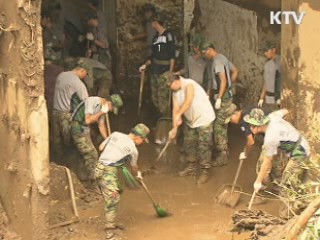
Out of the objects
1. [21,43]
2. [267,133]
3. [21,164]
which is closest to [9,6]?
[21,43]

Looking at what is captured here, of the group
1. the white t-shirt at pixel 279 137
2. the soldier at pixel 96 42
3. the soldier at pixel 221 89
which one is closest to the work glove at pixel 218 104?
the soldier at pixel 221 89

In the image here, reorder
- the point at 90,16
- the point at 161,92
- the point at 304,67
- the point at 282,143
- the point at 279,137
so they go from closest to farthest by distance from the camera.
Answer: the point at 279,137
the point at 282,143
the point at 304,67
the point at 161,92
the point at 90,16

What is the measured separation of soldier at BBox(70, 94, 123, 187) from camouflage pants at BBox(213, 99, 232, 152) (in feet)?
6.19

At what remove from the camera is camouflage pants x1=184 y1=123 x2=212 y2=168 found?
12.9 metres

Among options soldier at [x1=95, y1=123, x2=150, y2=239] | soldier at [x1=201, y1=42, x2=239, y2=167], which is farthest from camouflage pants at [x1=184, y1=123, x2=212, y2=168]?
soldier at [x1=95, y1=123, x2=150, y2=239]

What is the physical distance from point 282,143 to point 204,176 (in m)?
2.45

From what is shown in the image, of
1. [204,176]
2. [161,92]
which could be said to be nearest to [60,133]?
[204,176]

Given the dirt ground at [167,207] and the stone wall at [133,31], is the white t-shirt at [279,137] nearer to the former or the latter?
the dirt ground at [167,207]

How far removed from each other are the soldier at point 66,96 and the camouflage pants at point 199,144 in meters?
1.85

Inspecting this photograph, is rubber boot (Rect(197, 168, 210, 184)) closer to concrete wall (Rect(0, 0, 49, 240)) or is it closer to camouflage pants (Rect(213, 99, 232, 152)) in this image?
camouflage pants (Rect(213, 99, 232, 152))

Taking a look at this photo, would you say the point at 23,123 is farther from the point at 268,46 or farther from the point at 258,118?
the point at 268,46

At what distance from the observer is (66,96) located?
1260 cm

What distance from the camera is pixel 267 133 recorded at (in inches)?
424

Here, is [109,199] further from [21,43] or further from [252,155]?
[252,155]
